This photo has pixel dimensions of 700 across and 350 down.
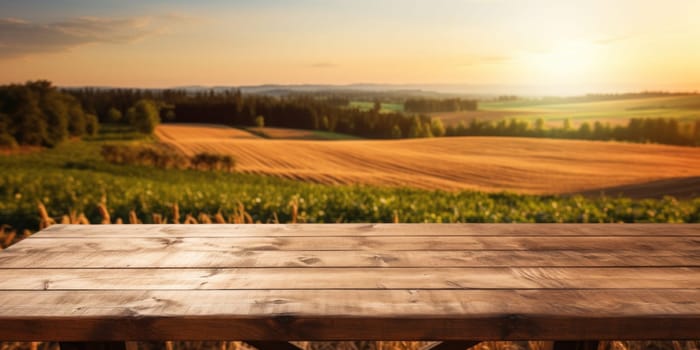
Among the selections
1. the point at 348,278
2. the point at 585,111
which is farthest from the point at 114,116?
the point at 348,278

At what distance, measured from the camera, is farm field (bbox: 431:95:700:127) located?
9.98 metres

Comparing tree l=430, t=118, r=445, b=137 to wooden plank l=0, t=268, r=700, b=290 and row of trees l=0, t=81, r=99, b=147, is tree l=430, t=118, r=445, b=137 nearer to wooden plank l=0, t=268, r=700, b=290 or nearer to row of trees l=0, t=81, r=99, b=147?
row of trees l=0, t=81, r=99, b=147

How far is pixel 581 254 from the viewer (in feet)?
4.84

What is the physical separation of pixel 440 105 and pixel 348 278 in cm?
1245

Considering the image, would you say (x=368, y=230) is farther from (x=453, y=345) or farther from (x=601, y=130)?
(x=601, y=130)

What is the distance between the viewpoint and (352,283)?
48.4 inches

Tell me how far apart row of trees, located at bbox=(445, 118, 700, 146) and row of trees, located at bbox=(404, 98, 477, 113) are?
0.45 m

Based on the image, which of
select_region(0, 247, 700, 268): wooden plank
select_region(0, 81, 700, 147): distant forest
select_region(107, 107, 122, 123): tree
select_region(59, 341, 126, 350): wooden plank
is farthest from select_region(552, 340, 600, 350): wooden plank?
select_region(107, 107, 122, 123): tree

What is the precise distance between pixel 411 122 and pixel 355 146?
2022 mm

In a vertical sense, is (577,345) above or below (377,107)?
below

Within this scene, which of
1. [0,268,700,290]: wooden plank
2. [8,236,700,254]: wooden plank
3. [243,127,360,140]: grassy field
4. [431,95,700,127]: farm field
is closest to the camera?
[0,268,700,290]: wooden plank

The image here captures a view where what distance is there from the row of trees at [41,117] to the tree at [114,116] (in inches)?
16.5

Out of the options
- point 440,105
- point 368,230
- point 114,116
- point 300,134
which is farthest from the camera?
point 300,134

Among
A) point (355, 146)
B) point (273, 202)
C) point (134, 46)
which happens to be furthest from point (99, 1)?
point (355, 146)
